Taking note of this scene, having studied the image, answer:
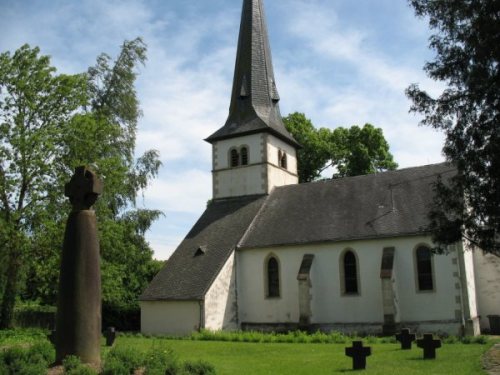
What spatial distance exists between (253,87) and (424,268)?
15.1 metres

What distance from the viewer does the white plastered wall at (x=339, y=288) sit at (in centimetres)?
2169

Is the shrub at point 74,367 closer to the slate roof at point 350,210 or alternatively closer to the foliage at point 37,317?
the slate roof at point 350,210

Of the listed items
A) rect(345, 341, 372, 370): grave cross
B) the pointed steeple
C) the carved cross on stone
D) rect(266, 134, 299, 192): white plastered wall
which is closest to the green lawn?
rect(345, 341, 372, 370): grave cross

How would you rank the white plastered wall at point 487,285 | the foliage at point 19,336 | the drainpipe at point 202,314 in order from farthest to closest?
the white plastered wall at point 487,285, the drainpipe at point 202,314, the foliage at point 19,336

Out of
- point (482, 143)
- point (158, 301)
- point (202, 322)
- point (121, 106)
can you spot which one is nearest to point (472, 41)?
point (482, 143)

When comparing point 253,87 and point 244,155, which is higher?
point 253,87

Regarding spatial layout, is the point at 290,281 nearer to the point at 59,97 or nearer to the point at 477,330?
the point at 477,330

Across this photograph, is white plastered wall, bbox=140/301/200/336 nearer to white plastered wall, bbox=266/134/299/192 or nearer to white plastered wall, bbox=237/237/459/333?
white plastered wall, bbox=237/237/459/333

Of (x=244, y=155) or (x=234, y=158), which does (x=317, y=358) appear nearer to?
(x=244, y=155)

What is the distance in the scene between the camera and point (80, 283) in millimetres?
8438

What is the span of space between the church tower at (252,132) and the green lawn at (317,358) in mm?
12508

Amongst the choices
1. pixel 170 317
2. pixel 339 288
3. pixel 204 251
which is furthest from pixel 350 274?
pixel 170 317

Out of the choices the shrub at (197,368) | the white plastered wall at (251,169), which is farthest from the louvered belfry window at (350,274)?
the shrub at (197,368)

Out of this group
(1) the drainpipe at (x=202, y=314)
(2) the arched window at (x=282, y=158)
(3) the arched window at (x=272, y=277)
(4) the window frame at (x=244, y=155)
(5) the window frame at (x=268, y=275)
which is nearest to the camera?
(1) the drainpipe at (x=202, y=314)
